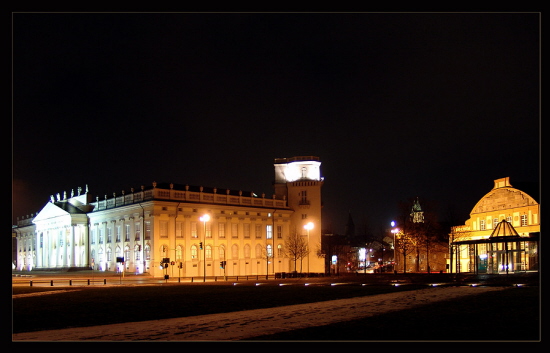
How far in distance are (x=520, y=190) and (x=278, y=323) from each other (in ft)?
235

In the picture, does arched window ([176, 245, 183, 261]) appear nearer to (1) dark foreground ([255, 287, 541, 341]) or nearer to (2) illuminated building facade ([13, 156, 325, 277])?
(2) illuminated building facade ([13, 156, 325, 277])

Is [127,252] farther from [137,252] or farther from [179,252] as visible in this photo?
[179,252]

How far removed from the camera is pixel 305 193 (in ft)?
361

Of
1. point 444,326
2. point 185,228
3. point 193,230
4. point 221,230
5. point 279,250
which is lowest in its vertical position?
point 279,250

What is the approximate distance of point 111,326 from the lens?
2161 centimetres

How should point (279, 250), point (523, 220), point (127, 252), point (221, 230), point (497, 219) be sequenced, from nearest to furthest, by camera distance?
point (523, 220) < point (497, 219) < point (127, 252) < point (221, 230) < point (279, 250)

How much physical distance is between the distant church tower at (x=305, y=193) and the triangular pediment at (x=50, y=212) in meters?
36.7

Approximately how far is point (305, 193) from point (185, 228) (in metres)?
26.1

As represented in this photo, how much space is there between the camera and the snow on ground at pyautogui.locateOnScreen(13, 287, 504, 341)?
19.0 meters

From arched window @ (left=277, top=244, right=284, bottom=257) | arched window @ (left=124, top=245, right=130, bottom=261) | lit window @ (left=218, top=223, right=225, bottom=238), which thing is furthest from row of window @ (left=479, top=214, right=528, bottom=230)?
arched window @ (left=124, top=245, right=130, bottom=261)

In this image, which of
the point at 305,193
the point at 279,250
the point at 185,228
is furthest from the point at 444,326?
the point at 305,193

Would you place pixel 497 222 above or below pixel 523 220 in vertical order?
below
